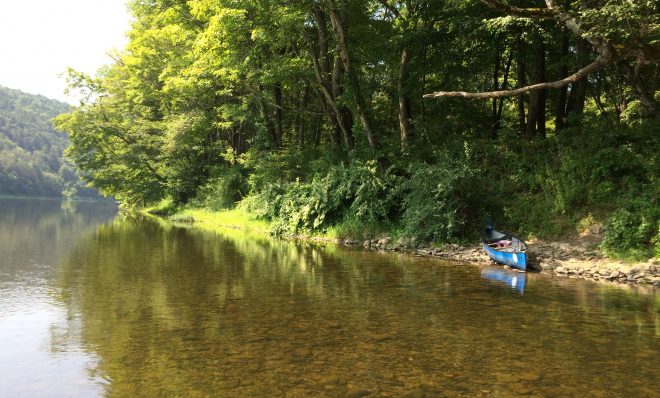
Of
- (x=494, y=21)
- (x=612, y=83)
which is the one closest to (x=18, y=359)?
(x=494, y=21)

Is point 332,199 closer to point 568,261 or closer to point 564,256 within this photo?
point 564,256

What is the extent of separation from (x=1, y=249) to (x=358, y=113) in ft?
A: 47.2

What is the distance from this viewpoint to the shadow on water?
18.5ft

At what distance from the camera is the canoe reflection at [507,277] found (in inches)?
458

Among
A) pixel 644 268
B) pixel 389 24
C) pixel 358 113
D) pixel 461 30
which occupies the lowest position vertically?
pixel 644 268

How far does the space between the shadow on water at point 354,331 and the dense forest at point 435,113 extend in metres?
4.59

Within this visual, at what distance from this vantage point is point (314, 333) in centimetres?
750

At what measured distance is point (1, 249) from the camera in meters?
16.9

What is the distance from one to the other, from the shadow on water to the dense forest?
4.59 m

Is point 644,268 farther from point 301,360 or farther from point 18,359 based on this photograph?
point 18,359

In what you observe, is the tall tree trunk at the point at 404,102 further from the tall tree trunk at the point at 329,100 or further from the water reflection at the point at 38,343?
the water reflection at the point at 38,343

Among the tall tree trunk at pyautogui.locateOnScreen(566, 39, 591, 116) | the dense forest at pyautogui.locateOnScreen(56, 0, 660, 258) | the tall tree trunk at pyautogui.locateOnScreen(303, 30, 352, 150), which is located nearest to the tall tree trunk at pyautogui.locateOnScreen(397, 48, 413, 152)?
the dense forest at pyautogui.locateOnScreen(56, 0, 660, 258)

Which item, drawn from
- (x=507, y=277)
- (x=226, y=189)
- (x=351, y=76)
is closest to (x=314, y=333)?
(x=507, y=277)

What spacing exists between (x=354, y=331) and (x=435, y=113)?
749 inches
